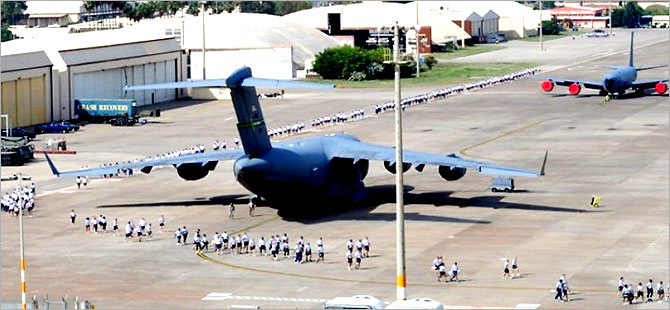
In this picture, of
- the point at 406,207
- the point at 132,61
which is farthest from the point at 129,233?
the point at 132,61

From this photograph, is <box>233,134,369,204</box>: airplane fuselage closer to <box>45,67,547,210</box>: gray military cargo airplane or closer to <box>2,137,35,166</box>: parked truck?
<box>45,67,547,210</box>: gray military cargo airplane

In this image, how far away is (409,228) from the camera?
7588 cm

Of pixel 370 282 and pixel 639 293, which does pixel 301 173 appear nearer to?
pixel 370 282

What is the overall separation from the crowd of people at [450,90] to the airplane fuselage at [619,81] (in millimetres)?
17826

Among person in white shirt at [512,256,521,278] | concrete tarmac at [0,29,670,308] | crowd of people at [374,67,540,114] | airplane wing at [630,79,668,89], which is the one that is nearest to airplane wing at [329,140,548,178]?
concrete tarmac at [0,29,670,308]

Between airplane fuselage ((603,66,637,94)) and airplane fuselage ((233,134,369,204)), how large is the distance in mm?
66292

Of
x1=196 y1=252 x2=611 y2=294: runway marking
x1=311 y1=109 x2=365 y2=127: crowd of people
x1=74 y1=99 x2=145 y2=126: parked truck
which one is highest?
x1=74 y1=99 x2=145 y2=126: parked truck

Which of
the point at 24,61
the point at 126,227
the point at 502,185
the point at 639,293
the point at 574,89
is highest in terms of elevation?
the point at 24,61

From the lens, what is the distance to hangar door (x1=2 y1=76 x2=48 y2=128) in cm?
12656

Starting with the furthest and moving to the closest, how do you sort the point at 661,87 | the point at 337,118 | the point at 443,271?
1. the point at 661,87
2. the point at 337,118
3. the point at 443,271

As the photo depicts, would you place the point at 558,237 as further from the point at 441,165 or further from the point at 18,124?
the point at 18,124

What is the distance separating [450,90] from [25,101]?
5042 centimetres

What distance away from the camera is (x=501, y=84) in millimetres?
170750

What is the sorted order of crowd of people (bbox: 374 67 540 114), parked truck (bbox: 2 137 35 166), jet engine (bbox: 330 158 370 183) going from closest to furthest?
jet engine (bbox: 330 158 370 183)
parked truck (bbox: 2 137 35 166)
crowd of people (bbox: 374 67 540 114)
